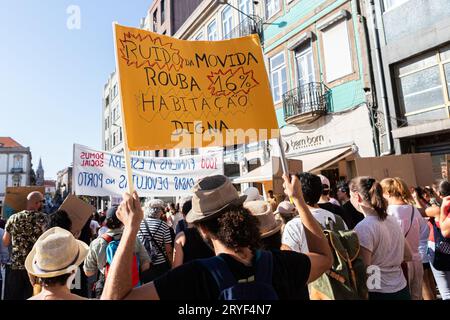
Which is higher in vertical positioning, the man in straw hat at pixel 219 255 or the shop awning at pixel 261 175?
the shop awning at pixel 261 175

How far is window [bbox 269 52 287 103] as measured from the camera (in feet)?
45.2

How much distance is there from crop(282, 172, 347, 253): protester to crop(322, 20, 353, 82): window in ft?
30.3

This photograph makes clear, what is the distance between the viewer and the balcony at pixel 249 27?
14703 mm

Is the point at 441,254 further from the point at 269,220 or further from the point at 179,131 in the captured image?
the point at 179,131

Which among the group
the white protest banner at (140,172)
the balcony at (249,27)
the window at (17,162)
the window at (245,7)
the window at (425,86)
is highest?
the window at (17,162)

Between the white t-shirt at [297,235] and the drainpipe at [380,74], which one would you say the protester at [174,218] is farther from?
the drainpipe at [380,74]

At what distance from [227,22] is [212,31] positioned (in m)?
1.55

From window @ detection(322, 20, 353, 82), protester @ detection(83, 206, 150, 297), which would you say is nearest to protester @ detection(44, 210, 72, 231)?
protester @ detection(83, 206, 150, 297)

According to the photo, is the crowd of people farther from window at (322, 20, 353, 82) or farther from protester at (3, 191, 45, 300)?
window at (322, 20, 353, 82)

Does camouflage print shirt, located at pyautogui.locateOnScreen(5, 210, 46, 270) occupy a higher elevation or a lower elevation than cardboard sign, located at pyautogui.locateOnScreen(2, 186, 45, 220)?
lower

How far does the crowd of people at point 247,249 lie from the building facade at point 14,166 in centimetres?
8974

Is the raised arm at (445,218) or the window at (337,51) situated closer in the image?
the raised arm at (445,218)

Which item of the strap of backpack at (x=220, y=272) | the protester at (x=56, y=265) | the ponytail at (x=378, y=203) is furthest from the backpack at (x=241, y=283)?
the ponytail at (x=378, y=203)

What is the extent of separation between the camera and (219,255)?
148 cm
